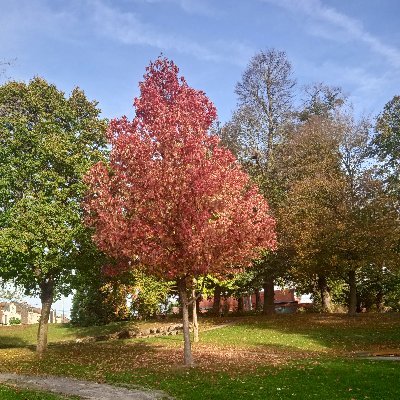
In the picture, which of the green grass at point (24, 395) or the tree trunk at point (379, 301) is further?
the tree trunk at point (379, 301)

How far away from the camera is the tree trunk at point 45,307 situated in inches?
1091

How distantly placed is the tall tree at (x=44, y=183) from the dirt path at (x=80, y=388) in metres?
8.81

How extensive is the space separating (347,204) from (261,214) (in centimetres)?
2147

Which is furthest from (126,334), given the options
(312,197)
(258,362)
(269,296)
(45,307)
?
(258,362)

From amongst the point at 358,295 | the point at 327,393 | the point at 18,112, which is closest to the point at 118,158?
the point at 327,393

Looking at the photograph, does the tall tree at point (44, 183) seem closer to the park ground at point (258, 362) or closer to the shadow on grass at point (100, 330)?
the park ground at point (258, 362)

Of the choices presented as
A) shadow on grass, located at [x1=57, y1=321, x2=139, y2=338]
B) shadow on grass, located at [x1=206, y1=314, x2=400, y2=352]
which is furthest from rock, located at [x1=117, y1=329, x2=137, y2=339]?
shadow on grass, located at [x1=206, y1=314, x2=400, y2=352]

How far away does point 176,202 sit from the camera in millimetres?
17344

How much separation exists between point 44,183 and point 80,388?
14.5m

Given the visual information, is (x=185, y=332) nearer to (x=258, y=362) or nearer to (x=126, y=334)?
(x=258, y=362)

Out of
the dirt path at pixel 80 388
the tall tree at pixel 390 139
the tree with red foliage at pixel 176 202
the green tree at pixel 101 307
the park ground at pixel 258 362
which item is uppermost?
the tall tree at pixel 390 139

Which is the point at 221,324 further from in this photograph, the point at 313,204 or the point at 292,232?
the point at 313,204

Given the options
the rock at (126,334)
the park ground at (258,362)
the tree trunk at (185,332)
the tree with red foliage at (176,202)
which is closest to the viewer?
the park ground at (258,362)

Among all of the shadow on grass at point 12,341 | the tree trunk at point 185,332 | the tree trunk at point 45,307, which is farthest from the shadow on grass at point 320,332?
the shadow on grass at point 12,341
